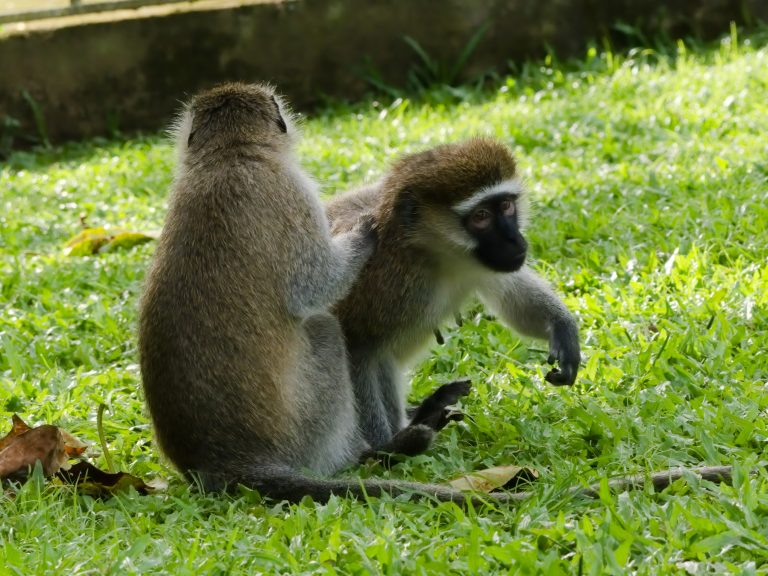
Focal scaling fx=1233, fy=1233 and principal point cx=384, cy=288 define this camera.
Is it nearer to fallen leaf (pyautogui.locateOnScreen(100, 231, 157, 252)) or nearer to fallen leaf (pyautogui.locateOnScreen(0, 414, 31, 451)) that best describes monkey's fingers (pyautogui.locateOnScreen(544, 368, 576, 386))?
fallen leaf (pyautogui.locateOnScreen(0, 414, 31, 451))

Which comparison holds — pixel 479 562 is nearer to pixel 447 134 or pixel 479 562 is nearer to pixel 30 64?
pixel 447 134

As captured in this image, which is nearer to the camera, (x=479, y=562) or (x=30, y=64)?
(x=479, y=562)

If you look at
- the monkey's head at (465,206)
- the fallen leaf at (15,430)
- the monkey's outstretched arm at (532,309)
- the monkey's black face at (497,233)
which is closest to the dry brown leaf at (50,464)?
the fallen leaf at (15,430)

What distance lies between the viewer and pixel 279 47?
10891mm

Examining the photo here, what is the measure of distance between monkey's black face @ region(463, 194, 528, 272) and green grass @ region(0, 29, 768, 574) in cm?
62

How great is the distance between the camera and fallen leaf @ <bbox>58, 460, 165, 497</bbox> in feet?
14.6

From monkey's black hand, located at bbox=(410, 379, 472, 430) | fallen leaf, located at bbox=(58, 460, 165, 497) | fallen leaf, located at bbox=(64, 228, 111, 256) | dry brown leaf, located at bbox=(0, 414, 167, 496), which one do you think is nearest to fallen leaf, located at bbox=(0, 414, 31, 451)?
dry brown leaf, located at bbox=(0, 414, 167, 496)

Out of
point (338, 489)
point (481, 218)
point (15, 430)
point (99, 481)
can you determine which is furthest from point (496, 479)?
point (15, 430)

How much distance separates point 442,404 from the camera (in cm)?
489

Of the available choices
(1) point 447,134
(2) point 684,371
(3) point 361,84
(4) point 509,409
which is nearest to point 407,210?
(4) point 509,409

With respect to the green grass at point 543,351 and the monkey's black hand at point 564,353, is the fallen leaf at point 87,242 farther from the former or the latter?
the monkey's black hand at point 564,353

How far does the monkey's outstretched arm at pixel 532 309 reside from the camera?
16.6 feet

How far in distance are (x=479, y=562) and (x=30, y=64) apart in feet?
27.3

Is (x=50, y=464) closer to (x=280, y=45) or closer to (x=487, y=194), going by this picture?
(x=487, y=194)
